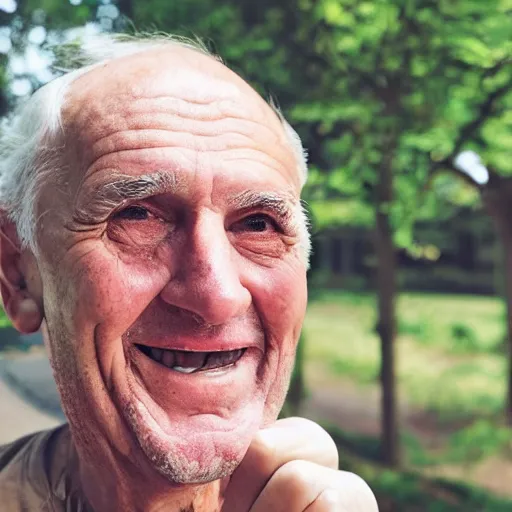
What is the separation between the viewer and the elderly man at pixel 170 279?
73 cm

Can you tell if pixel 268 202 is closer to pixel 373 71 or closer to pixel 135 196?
pixel 135 196

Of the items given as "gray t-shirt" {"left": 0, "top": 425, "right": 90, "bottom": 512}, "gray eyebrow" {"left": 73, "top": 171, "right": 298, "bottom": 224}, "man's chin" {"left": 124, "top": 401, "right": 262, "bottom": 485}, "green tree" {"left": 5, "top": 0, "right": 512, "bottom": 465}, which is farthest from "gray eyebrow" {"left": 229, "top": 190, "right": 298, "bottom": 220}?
"green tree" {"left": 5, "top": 0, "right": 512, "bottom": 465}

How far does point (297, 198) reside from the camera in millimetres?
856

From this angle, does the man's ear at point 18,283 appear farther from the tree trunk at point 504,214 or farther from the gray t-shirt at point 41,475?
the tree trunk at point 504,214

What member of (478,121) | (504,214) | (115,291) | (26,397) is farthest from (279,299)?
(504,214)

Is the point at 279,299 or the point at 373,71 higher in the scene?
the point at 279,299

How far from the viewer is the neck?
0.79m

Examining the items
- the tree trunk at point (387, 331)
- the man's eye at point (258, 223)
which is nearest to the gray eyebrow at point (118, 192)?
the man's eye at point (258, 223)

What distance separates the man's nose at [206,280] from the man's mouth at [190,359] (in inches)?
2.4

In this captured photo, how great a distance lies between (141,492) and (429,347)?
4.78m

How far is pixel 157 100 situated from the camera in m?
0.76

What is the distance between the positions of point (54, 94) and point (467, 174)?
6.97 ft

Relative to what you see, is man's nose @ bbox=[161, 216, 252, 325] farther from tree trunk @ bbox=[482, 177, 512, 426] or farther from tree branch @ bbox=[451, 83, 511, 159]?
tree trunk @ bbox=[482, 177, 512, 426]

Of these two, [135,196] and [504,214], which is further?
[504,214]
